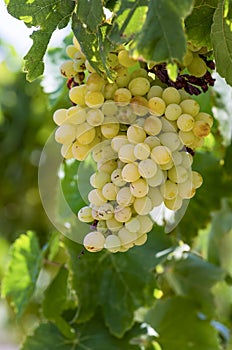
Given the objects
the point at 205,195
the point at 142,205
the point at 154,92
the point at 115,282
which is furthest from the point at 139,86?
the point at 205,195

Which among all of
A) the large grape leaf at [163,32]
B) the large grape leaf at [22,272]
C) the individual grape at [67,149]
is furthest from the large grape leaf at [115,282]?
the large grape leaf at [163,32]

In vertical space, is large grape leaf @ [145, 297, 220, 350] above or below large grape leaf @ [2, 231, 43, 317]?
below

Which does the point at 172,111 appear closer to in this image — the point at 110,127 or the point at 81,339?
the point at 110,127

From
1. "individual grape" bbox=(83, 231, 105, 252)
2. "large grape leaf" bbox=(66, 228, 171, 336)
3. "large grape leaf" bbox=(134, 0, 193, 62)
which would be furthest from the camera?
"large grape leaf" bbox=(66, 228, 171, 336)

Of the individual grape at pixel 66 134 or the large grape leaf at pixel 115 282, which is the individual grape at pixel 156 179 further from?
the large grape leaf at pixel 115 282

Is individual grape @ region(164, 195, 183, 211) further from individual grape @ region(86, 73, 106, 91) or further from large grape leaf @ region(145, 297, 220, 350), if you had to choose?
large grape leaf @ region(145, 297, 220, 350)

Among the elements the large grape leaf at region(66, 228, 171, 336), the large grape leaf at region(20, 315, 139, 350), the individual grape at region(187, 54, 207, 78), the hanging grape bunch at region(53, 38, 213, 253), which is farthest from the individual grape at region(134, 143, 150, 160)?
the large grape leaf at region(20, 315, 139, 350)
